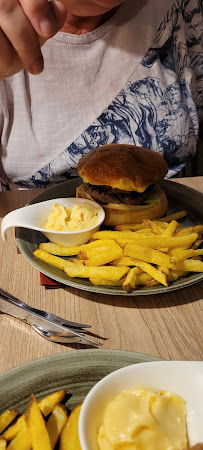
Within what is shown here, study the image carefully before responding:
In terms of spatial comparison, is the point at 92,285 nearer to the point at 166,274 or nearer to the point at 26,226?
the point at 166,274

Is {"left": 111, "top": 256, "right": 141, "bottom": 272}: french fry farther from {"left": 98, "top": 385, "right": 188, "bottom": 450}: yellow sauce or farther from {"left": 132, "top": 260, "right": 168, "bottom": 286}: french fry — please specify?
{"left": 98, "top": 385, "right": 188, "bottom": 450}: yellow sauce

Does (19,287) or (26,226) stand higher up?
(26,226)

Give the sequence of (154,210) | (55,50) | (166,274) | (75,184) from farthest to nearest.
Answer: (55,50)
(75,184)
(154,210)
(166,274)

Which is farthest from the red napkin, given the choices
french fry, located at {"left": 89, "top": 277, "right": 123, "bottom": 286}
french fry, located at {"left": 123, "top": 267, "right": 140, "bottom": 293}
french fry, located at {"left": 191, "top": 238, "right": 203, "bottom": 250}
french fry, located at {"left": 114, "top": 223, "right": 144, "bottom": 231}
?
french fry, located at {"left": 191, "top": 238, "right": 203, "bottom": 250}

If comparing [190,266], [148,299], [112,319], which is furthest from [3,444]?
[190,266]

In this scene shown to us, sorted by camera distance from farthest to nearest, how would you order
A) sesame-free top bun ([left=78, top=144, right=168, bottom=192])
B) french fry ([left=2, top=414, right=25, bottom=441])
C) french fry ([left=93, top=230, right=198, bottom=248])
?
sesame-free top bun ([left=78, top=144, right=168, bottom=192])
french fry ([left=93, top=230, right=198, bottom=248])
french fry ([left=2, top=414, right=25, bottom=441])

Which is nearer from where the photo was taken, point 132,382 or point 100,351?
point 132,382

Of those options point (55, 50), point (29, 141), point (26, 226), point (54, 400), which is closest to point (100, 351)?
point (54, 400)
